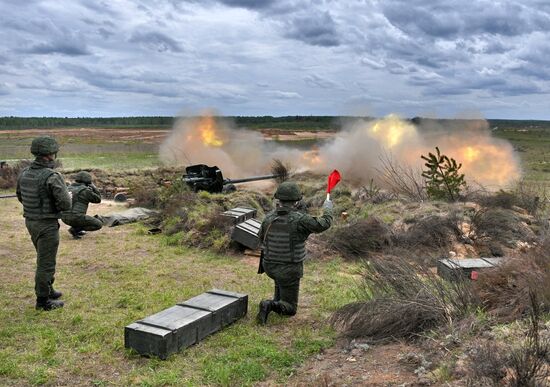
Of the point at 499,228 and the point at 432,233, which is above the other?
the point at 499,228

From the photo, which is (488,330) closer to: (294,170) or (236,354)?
(236,354)

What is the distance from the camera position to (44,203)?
721 centimetres

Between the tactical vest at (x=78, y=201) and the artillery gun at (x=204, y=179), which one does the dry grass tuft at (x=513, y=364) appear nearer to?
the tactical vest at (x=78, y=201)

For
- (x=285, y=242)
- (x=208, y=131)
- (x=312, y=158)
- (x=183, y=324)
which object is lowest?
(x=183, y=324)

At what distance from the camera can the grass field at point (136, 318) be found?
543 centimetres

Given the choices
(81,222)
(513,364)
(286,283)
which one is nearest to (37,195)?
(81,222)

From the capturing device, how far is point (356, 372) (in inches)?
201

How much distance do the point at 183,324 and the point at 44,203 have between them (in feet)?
9.07

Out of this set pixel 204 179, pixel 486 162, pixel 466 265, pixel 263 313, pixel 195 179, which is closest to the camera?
pixel 263 313

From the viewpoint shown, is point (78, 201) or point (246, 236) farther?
point (78, 201)

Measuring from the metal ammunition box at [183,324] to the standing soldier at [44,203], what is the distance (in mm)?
2076

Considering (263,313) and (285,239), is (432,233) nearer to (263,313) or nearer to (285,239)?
(285,239)

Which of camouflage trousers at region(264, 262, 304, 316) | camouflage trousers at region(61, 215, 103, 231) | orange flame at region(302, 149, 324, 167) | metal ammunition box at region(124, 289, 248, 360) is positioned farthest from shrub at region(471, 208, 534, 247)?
orange flame at region(302, 149, 324, 167)

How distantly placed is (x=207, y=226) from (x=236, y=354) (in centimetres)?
660
